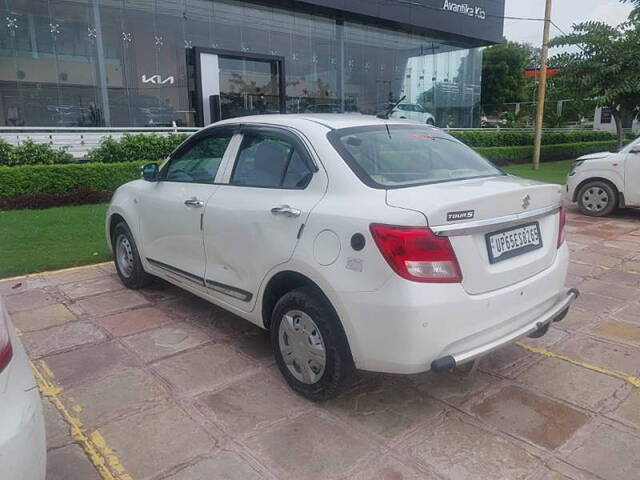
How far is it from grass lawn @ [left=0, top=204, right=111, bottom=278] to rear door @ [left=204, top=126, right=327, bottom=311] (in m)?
3.14

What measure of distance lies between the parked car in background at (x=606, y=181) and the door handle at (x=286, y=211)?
290 inches

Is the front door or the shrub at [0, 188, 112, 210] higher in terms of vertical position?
the front door

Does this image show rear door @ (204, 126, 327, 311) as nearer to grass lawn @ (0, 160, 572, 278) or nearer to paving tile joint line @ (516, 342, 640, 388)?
paving tile joint line @ (516, 342, 640, 388)

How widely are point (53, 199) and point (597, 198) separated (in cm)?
960

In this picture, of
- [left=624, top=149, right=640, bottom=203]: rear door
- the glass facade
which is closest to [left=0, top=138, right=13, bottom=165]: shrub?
the glass facade

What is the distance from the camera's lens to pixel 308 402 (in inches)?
121

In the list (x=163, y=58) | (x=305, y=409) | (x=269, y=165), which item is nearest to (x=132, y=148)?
(x=163, y=58)

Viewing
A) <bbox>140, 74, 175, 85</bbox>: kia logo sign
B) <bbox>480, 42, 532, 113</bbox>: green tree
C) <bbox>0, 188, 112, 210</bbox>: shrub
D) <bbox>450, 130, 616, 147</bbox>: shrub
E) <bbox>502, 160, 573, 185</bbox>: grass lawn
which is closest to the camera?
<bbox>0, 188, 112, 210</bbox>: shrub

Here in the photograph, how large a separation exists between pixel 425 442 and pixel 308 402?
0.72m

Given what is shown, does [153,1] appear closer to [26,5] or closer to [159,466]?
[26,5]

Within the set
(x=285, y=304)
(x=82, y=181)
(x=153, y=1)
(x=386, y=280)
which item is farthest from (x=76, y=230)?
(x=153, y=1)

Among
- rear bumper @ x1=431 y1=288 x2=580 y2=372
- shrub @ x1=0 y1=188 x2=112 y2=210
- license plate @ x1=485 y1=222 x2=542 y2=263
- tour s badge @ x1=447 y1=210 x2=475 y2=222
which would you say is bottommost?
shrub @ x1=0 y1=188 x2=112 y2=210

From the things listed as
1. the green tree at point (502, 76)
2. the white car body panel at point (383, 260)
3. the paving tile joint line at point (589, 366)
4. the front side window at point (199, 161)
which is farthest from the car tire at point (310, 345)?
the green tree at point (502, 76)

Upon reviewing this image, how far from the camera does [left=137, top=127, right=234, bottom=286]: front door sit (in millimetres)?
3867
